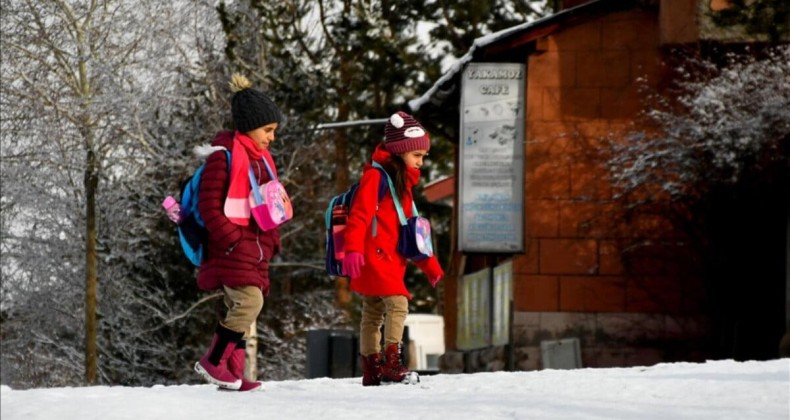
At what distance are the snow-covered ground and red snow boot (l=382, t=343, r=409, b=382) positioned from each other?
0.52ft

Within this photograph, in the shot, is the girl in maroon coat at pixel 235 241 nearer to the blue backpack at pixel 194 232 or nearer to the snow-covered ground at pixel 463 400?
the blue backpack at pixel 194 232

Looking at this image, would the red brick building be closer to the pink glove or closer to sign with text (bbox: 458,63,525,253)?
sign with text (bbox: 458,63,525,253)

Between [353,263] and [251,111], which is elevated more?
[251,111]

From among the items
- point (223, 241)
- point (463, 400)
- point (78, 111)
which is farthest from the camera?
point (78, 111)

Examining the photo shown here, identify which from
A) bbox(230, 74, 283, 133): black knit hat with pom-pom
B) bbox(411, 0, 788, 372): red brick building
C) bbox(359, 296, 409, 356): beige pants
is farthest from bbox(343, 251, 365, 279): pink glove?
bbox(411, 0, 788, 372): red brick building

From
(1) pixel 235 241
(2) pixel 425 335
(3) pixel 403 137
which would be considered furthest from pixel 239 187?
(2) pixel 425 335

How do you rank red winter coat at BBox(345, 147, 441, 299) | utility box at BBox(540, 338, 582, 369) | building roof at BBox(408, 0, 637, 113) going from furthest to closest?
building roof at BBox(408, 0, 637, 113) < utility box at BBox(540, 338, 582, 369) < red winter coat at BBox(345, 147, 441, 299)

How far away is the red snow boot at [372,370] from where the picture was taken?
10070 mm

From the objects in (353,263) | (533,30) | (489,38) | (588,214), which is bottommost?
(353,263)

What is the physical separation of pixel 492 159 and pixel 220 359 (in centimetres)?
1263

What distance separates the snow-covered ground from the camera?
7.50 m

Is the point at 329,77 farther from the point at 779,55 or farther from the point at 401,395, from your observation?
the point at 401,395

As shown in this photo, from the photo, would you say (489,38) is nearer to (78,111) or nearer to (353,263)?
(78,111)

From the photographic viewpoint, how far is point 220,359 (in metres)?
9.02
